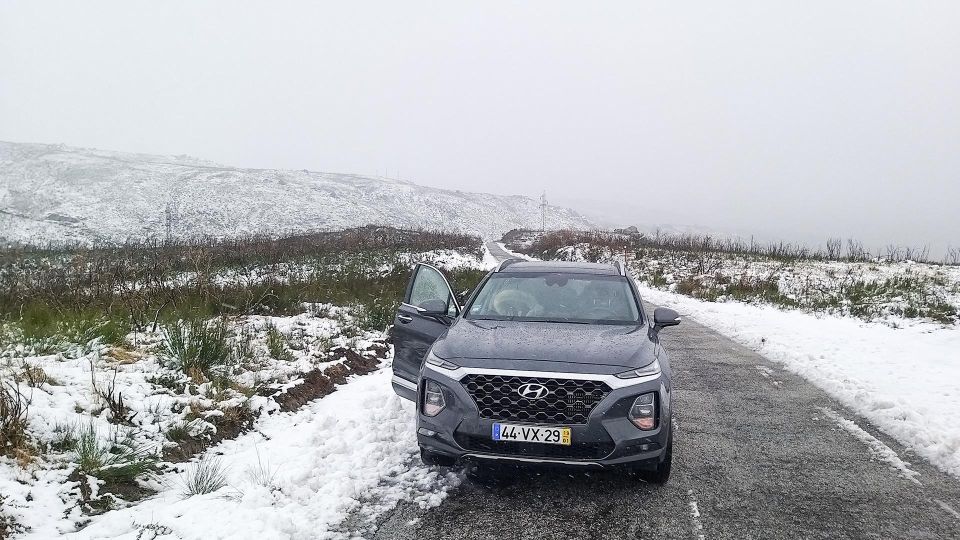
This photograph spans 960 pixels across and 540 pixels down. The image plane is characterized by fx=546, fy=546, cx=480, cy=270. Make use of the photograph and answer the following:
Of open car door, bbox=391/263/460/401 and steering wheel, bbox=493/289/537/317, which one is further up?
steering wheel, bbox=493/289/537/317

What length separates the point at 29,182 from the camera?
197 feet

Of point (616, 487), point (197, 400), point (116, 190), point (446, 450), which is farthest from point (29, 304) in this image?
point (116, 190)

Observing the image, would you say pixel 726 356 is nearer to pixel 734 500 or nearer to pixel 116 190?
pixel 734 500

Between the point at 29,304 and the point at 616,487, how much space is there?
8.18 meters

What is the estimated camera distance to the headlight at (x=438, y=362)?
3922mm

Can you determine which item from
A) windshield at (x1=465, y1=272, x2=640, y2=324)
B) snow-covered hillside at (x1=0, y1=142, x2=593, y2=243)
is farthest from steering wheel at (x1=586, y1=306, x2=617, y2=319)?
snow-covered hillside at (x1=0, y1=142, x2=593, y2=243)

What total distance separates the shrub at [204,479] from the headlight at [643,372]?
2873 millimetres

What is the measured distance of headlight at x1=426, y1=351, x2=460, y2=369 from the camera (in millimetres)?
3922

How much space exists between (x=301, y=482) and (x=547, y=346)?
206 centimetres

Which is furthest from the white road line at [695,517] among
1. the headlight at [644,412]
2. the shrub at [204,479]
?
the shrub at [204,479]

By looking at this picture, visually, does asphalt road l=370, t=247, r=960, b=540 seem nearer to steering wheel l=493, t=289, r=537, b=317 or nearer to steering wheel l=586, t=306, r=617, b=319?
steering wheel l=586, t=306, r=617, b=319

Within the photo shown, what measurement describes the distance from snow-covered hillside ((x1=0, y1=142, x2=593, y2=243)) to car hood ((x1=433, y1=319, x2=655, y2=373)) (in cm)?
3385

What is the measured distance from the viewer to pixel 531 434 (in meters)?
3.63

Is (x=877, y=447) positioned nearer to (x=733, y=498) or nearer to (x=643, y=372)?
(x=733, y=498)
